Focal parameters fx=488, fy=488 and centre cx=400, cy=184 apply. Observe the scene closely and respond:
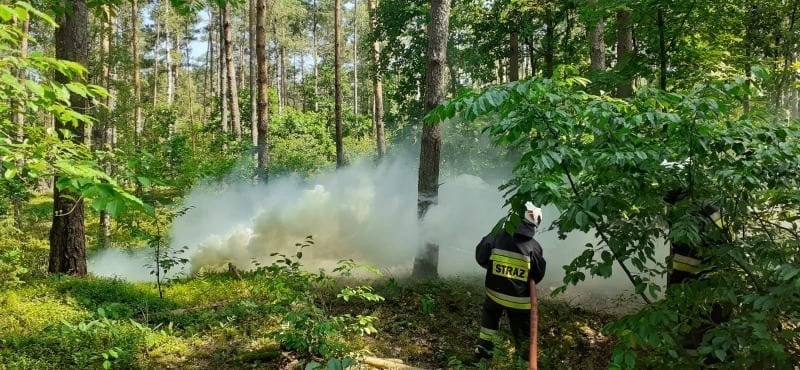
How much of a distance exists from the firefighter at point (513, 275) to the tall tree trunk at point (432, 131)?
8.70 ft

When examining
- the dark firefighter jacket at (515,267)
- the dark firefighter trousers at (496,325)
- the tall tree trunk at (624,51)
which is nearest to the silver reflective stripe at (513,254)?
the dark firefighter jacket at (515,267)

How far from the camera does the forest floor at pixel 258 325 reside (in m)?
4.76

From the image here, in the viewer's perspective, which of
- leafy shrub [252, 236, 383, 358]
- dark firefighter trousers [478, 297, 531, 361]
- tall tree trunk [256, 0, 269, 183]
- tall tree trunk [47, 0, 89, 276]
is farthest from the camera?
tall tree trunk [256, 0, 269, 183]

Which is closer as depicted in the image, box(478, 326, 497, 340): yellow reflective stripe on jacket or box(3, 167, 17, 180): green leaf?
box(3, 167, 17, 180): green leaf

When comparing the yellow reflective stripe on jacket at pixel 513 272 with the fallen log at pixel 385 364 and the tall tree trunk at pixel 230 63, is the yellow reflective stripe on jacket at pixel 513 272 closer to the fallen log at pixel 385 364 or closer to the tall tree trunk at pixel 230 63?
the fallen log at pixel 385 364

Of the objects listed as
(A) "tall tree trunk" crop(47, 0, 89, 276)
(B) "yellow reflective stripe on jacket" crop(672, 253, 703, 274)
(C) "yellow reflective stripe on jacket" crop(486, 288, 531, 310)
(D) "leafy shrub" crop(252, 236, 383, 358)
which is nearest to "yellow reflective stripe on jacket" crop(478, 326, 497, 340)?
(C) "yellow reflective stripe on jacket" crop(486, 288, 531, 310)

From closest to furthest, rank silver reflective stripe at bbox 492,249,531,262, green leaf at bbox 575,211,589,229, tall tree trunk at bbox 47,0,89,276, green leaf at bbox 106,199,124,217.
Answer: green leaf at bbox 106,199,124,217, green leaf at bbox 575,211,589,229, silver reflective stripe at bbox 492,249,531,262, tall tree trunk at bbox 47,0,89,276

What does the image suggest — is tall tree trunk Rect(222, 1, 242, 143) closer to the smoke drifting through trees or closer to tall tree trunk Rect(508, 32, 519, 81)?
the smoke drifting through trees

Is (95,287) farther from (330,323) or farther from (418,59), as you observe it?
(418,59)

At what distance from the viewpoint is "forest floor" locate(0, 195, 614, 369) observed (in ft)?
15.6

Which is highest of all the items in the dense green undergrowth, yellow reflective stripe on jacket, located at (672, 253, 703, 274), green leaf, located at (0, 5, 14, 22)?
green leaf, located at (0, 5, 14, 22)

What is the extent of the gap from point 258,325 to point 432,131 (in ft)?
12.5

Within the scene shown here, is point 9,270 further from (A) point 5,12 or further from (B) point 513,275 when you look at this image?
(B) point 513,275

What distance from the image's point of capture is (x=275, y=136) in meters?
23.4
